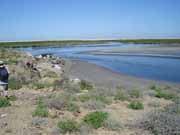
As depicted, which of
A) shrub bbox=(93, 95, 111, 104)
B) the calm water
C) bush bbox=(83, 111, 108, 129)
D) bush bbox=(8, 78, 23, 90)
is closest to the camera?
bush bbox=(83, 111, 108, 129)

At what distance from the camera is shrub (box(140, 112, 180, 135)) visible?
21.6 feet

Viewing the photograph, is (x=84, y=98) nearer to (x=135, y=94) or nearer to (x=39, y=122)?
(x=135, y=94)

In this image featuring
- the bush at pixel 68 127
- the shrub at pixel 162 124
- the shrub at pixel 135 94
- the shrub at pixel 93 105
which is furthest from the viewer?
the shrub at pixel 135 94

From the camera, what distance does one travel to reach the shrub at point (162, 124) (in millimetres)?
6586

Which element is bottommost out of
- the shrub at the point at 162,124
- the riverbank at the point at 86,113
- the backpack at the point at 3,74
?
the riverbank at the point at 86,113

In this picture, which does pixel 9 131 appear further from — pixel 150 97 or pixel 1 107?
pixel 150 97

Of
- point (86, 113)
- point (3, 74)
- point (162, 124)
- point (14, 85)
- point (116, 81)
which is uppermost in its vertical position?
point (3, 74)

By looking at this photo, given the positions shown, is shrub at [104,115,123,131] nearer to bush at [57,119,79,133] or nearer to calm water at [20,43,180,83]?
bush at [57,119,79,133]

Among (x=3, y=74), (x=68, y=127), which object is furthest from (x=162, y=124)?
(x=3, y=74)

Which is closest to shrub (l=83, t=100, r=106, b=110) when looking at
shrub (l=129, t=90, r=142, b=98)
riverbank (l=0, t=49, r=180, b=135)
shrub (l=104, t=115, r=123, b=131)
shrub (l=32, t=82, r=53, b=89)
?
riverbank (l=0, t=49, r=180, b=135)

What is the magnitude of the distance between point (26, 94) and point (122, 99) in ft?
13.5

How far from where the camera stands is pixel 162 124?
6926 millimetres

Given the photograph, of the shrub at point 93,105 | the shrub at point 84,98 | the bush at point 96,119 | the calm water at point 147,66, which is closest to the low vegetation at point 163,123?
the bush at point 96,119

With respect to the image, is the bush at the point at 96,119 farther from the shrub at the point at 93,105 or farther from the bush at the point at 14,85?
the bush at the point at 14,85
